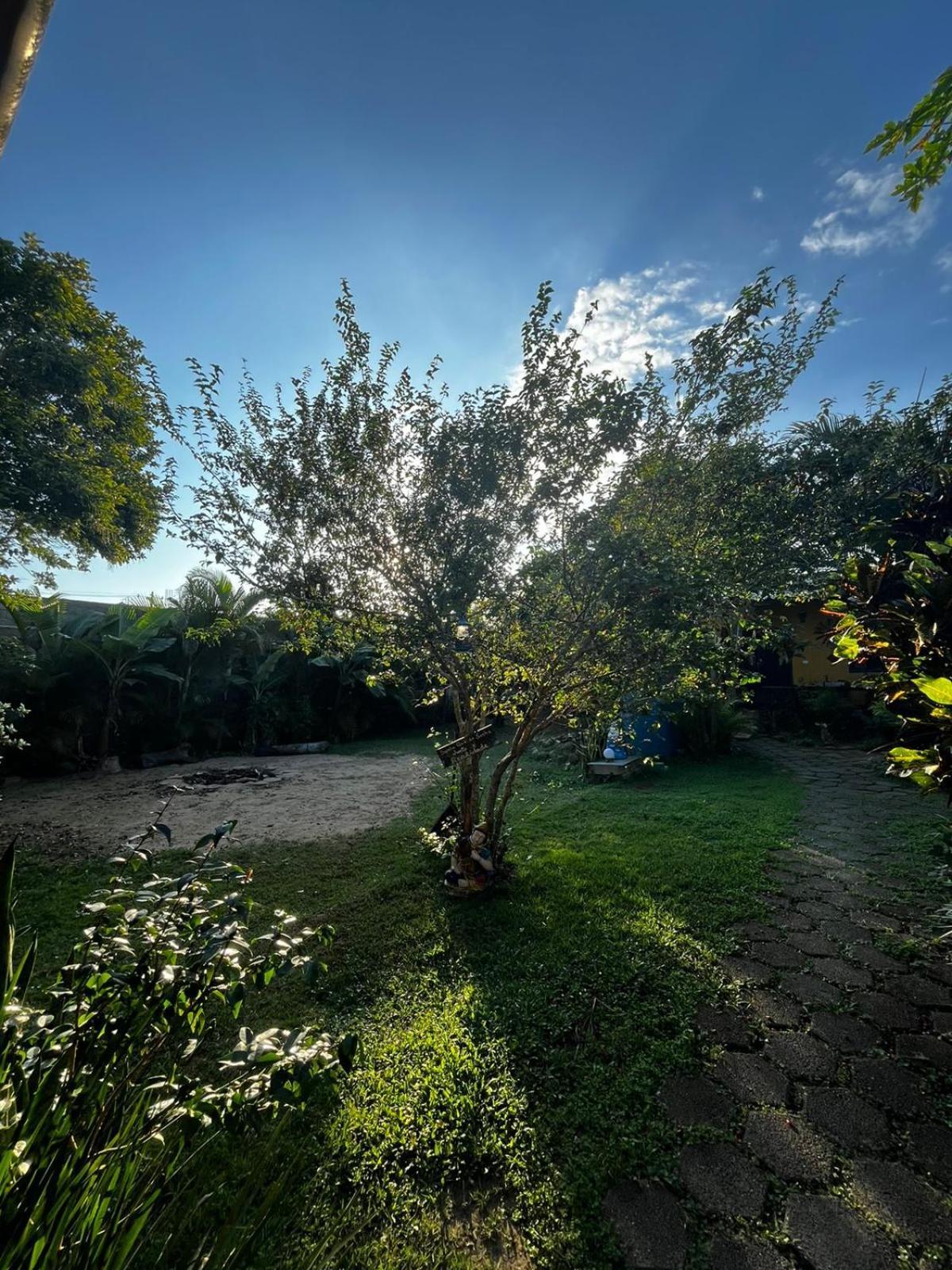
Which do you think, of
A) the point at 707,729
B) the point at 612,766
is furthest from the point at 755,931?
the point at 707,729

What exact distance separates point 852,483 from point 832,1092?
960cm

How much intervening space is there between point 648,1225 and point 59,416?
589 inches

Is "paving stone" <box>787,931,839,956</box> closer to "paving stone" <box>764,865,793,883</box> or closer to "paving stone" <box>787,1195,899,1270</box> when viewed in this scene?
"paving stone" <box>764,865,793,883</box>

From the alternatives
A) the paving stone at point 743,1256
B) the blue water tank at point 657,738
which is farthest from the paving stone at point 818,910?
the blue water tank at point 657,738

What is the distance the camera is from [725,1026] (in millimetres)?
2525

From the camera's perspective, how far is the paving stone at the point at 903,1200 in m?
1.56

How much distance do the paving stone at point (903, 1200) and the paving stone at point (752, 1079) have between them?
345mm

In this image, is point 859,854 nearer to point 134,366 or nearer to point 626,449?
point 626,449

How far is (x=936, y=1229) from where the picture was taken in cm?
156

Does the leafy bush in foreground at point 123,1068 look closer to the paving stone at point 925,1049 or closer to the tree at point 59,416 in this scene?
the paving stone at point 925,1049

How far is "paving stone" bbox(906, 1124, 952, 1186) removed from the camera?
1.75 meters

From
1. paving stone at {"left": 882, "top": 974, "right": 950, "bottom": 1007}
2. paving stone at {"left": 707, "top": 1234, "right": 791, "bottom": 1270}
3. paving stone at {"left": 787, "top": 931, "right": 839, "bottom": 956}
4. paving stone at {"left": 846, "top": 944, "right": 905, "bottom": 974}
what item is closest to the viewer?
paving stone at {"left": 707, "top": 1234, "right": 791, "bottom": 1270}

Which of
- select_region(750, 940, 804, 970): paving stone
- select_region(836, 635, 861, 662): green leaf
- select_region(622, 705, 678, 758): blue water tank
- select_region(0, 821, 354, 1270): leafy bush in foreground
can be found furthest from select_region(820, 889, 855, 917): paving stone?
select_region(622, 705, 678, 758): blue water tank

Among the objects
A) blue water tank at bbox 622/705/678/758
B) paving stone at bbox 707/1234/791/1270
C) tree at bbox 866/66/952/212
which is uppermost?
tree at bbox 866/66/952/212
